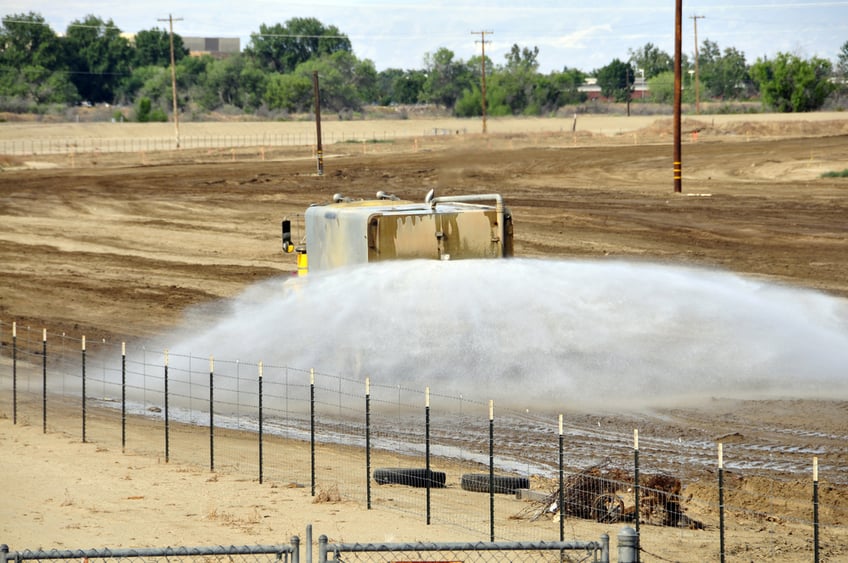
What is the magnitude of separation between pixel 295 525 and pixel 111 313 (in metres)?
19.1

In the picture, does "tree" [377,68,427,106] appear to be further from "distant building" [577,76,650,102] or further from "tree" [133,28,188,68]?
"tree" [133,28,188,68]

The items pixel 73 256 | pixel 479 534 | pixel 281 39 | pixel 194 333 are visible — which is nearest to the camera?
pixel 479 534

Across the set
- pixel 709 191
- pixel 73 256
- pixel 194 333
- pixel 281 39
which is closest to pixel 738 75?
pixel 281 39

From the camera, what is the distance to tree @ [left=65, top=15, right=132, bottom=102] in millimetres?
173875

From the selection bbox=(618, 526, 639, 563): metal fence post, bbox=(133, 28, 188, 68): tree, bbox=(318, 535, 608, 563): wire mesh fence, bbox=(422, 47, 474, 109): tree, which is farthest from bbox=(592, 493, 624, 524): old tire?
bbox=(133, 28, 188, 68): tree

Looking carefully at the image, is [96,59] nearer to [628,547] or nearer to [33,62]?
[33,62]

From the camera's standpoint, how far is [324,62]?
163125 mm

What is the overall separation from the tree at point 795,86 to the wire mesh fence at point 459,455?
9012 cm

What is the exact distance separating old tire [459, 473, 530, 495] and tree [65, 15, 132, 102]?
161833mm

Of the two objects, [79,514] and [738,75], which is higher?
[738,75]

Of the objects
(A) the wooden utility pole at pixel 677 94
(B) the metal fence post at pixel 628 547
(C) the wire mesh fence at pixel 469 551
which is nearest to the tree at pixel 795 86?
(A) the wooden utility pole at pixel 677 94

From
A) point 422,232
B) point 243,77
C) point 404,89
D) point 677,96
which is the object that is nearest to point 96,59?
point 243,77

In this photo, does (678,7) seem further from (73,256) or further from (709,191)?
(73,256)

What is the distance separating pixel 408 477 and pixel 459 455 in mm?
1820
